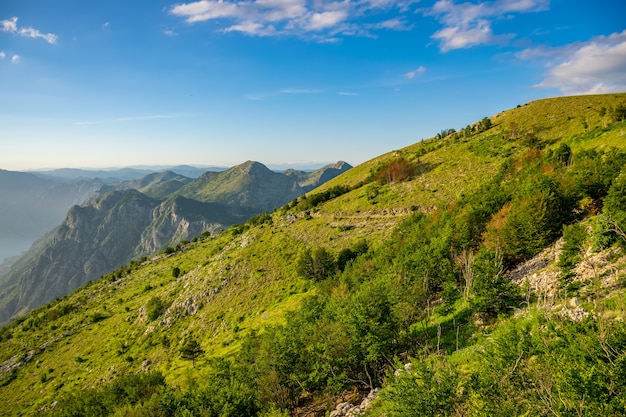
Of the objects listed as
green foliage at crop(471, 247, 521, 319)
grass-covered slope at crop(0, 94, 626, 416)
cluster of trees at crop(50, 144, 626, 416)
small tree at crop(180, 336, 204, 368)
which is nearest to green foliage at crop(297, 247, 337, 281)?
grass-covered slope at crop(0, 94, 626, 416)

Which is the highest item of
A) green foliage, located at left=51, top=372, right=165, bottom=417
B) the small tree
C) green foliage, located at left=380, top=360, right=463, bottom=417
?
green foliage, located at left=380, top=360, right=463, bottom=417

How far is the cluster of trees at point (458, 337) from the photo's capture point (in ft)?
43.5

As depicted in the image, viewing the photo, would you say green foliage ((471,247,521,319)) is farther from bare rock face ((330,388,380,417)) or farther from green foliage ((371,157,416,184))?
green foliage ((371,157,416,184))

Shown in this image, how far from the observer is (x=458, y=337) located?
93.0ft

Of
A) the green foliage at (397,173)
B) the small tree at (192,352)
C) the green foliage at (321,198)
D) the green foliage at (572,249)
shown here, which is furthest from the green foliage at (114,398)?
the green foliage at (397,173)

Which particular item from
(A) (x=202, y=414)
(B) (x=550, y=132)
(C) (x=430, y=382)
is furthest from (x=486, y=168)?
(A) (x=202, y=414)

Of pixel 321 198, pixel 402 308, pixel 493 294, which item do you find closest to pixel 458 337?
pixel 493 294

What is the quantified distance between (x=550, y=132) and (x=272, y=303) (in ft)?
277

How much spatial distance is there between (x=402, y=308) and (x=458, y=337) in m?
5.52

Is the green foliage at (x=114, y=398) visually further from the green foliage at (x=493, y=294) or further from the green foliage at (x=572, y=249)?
the green foliage at (x=572, y=249)

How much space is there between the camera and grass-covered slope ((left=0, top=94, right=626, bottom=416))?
15812mm

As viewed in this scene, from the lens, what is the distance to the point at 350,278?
50.3 metres

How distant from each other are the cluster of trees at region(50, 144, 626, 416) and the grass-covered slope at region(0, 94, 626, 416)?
0.51 feet

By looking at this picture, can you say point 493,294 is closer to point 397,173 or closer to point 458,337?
point 458,337
